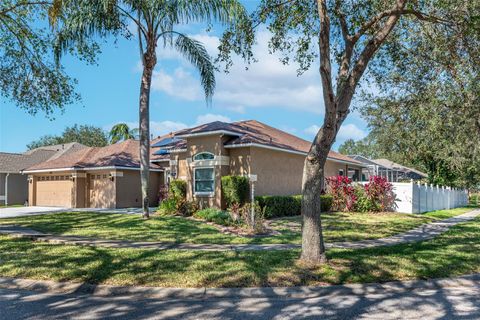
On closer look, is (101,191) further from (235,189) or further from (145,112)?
(235,189)

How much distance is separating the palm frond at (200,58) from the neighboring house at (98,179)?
344 inches

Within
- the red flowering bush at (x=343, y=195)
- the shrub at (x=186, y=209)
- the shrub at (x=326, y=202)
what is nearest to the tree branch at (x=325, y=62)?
the shrub at (x=186, y=209)

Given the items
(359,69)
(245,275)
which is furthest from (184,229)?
(359,69)

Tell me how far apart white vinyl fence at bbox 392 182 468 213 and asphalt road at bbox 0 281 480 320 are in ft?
53.2

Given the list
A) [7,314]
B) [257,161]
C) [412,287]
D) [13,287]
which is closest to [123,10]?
[257,161]

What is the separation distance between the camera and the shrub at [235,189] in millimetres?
18109

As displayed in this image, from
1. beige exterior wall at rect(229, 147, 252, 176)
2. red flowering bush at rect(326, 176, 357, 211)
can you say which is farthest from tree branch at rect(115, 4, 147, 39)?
red flowering bush at rect(326, 176, 357, 211)

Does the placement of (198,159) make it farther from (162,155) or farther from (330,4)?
(330,4)

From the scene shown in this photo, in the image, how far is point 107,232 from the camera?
42.7 ft

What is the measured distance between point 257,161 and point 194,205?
3.69 m

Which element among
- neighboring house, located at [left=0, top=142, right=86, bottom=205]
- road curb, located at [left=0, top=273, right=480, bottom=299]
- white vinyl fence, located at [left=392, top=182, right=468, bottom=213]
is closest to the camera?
road curb, located at [left=0, top=273, right=480, bottom=299]

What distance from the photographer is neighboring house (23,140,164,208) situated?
80.5ft

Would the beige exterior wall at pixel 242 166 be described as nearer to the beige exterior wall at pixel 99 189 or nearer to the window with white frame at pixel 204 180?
the window with white frame at pixel 204 180

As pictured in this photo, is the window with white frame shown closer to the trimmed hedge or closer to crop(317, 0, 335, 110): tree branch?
the trimmed hedge
